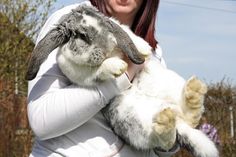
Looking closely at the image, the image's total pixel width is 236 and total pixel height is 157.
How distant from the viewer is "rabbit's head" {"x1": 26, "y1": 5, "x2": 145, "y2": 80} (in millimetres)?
2441

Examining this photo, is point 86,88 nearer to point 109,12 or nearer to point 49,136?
point 49,136

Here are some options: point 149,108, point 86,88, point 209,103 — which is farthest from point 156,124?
point 209,103

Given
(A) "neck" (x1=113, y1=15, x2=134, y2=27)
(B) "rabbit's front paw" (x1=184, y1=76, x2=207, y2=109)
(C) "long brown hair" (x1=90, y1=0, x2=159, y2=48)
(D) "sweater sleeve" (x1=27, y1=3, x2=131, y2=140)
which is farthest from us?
(C) "long brown hair" (x1=90, y1=0, x2=159, y2=48)

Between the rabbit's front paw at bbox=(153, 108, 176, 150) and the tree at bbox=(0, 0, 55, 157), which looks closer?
the rabbit's front paw at bbox=(153, 108, 176, 150)

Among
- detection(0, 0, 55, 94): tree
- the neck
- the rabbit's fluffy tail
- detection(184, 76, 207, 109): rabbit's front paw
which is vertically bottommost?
detection(0, 0, 55, 94): tree

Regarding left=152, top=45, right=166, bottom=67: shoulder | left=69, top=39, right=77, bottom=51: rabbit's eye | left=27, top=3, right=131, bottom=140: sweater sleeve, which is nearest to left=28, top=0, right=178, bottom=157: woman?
left=27, top=3, right=131, bottom=140: sweater sleeve

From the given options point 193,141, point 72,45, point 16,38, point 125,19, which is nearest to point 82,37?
point 72,45

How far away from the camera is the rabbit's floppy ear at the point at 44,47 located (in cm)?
243

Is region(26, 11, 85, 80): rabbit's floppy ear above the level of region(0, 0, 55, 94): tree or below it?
above

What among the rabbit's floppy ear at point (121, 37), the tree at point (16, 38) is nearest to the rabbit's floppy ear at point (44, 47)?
the rabbit's floppy ear at point (121, 37)

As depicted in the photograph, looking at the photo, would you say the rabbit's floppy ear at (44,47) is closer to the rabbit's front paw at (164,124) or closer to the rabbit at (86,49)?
the rabbit at (86,49)

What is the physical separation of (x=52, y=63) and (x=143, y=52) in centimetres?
38

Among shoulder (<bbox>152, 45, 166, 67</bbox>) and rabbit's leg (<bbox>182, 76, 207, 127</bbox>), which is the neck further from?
rabbit's leg (<bbox>182, 76, 207, 127</bbox>)

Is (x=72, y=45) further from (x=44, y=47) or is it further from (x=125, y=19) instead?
(x=125, y=19)
